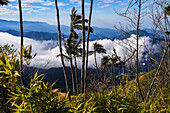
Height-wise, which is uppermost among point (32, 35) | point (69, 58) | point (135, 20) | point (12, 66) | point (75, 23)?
point (32, 35)

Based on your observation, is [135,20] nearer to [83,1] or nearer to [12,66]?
[83,1]

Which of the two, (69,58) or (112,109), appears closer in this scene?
(112,109)

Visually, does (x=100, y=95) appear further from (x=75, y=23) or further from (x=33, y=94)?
(x=75, y=23)

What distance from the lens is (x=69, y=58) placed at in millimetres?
15031

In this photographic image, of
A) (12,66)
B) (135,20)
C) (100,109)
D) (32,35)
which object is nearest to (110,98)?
(100,109)

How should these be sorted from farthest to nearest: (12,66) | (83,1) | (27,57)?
(83,1)
(27,57)
(12,66)

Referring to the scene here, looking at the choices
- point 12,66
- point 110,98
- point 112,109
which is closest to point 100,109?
point 112,109

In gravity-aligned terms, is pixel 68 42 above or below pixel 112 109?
above

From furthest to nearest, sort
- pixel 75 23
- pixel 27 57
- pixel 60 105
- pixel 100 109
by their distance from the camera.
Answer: pixel 75 23, pixel 27 57, pixel 100 109, pixel 60 105

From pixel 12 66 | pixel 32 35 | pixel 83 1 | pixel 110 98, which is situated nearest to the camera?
pixel 12 66

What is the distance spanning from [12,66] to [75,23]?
12352mm

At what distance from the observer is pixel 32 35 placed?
19838 centimetres

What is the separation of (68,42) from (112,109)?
13684mm

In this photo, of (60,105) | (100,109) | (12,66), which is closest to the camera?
(12,66)
